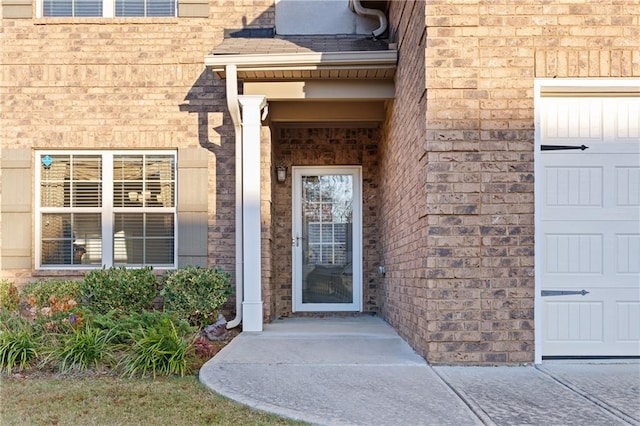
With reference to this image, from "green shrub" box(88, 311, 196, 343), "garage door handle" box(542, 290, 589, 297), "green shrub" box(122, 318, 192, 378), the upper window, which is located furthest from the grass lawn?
the upper window

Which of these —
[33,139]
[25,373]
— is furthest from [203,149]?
[25,373]

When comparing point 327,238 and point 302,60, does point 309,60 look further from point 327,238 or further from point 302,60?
point 327,238

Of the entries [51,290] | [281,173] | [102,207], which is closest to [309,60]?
[281,173]

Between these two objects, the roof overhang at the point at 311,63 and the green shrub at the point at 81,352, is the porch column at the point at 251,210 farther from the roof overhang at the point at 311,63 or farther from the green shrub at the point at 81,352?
the green shrub at the point at 81,352

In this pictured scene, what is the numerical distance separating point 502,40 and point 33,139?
6060 mm

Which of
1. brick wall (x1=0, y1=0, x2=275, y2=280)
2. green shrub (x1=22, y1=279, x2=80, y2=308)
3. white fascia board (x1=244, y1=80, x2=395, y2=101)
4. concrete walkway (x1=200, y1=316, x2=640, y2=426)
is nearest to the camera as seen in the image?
concrete walkway (x1=200, y1=316, x2=640, y2=426)

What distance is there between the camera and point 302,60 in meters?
6.16

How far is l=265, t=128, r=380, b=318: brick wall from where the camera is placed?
814 cm

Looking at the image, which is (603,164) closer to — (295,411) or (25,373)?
(295,411)

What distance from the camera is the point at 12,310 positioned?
260 inches

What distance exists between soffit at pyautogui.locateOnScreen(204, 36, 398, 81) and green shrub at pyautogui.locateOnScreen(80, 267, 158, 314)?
2.71 m

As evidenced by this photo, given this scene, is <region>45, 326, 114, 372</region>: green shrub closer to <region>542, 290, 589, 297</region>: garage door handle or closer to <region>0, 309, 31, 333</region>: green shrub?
<region>0, 309, 31, 333</region>: green shrub

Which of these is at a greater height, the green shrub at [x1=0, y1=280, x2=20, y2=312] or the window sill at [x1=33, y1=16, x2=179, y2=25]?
the window sill at [x1=33, y1=16, x2=179, y2=25]

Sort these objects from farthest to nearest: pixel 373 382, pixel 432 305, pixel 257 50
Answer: pixel 257 50, pixel 432 305, pixel 373 382
